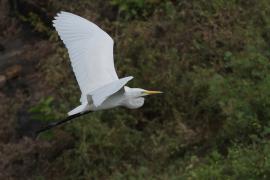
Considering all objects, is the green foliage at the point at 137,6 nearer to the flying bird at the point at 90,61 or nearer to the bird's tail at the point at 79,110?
the flying bird at the point at 90,61

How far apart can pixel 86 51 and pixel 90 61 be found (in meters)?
0.10

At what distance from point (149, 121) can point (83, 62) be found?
1.22 metres

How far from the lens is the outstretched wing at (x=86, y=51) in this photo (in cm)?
665

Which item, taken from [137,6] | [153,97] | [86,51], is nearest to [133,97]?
[86,51]

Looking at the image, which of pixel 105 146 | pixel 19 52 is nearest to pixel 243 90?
pixel 105 146

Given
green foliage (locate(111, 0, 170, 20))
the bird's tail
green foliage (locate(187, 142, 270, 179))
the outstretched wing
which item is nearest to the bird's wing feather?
the bird's tail

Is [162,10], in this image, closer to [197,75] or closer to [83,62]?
[197,75]

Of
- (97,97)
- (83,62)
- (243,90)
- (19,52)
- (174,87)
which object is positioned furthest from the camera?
(19,52)

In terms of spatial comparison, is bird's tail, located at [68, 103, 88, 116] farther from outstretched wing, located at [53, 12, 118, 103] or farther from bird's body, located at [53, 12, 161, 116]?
outstretched wing, located at [53, 12, 118, 103]

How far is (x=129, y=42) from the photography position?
808 cm

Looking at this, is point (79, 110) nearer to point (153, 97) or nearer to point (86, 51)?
point (86, 51)

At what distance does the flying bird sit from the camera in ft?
21.3

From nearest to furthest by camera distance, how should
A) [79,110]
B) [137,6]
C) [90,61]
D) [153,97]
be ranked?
1. [79,110]
2. [90,61]
3. [153,97]
4. [137,6]

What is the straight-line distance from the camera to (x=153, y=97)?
307 inches
